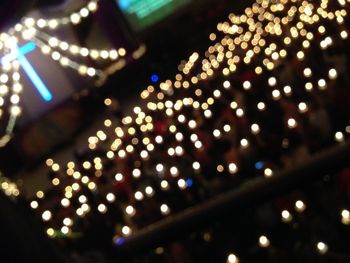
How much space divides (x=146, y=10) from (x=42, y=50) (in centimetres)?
243

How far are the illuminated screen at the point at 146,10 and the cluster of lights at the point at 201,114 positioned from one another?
7.86 feet

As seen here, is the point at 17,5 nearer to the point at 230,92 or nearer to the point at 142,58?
the point at 230,92

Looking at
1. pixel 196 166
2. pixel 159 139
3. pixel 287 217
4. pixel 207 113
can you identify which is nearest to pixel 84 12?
pixel 159 139

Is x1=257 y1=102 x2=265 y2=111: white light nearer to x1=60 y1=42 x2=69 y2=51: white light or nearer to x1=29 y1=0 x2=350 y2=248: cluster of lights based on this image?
x1=29 y1=0 x2=350 y2=248: cluster of lights

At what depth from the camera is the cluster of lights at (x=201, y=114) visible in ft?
15.3

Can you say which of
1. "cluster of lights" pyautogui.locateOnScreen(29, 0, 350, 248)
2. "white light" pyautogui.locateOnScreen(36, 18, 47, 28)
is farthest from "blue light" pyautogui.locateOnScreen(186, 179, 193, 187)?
"white light" pyautogui.locateOnScreen(36, 18, 47, 28)

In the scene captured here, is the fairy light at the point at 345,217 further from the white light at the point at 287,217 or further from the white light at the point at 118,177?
the white light at the point at 118,177

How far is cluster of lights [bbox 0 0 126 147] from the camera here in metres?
9.34

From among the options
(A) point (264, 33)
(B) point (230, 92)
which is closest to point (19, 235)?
(B) point (230, 92)

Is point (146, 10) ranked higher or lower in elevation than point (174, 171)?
higher

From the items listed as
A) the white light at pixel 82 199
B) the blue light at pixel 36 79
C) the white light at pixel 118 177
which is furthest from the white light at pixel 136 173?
the blue light at pixel 36 79

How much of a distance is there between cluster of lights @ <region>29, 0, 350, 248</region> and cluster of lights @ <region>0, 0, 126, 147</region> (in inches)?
66.4

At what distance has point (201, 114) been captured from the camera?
19.5 feet

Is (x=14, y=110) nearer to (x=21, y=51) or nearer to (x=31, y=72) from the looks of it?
(x=31, y=72)
